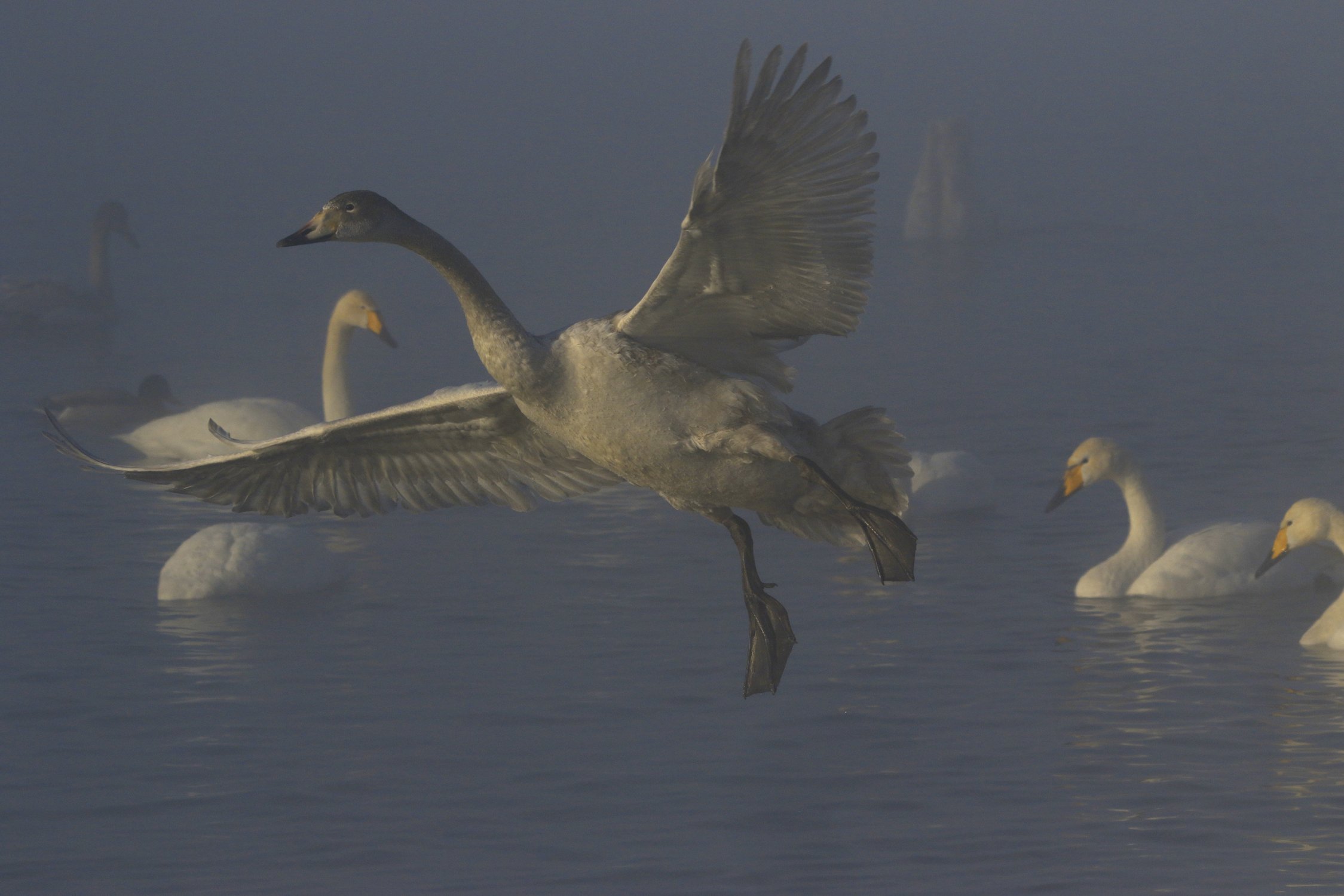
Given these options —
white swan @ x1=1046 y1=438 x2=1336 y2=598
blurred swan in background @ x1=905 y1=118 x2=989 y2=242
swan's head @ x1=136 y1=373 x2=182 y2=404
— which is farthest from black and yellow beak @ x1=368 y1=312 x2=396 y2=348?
blurred swan in background @ x1=905 y1=118 x2=989 y2=242

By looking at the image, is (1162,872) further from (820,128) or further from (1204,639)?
(820,128)

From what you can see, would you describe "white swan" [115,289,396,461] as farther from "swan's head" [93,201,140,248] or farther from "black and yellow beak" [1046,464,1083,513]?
"swan's head" [93,201,140,248]

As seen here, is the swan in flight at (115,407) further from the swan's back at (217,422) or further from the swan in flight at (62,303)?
the swan in flight at (62,303)

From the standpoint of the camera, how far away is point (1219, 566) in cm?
2141

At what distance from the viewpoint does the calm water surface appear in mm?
17375

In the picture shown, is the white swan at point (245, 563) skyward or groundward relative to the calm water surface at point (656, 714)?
skyward

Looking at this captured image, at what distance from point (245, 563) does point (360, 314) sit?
21.5 ft

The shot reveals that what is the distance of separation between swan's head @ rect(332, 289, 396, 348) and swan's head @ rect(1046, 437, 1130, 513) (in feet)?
29.6

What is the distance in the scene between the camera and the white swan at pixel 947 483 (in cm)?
2541

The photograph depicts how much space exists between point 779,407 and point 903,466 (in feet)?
2.42

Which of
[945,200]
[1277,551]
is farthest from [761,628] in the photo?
[945,200]

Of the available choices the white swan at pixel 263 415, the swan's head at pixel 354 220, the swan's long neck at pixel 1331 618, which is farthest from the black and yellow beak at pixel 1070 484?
the swan's head at pixel 354 220

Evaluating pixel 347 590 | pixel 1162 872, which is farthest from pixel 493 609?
pixel 1162 872

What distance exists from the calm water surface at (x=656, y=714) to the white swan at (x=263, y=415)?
137 cm
